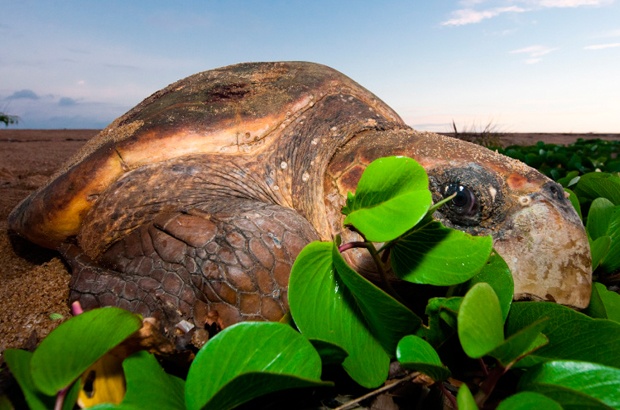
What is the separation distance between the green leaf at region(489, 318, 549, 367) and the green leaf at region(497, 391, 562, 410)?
2.4 inches

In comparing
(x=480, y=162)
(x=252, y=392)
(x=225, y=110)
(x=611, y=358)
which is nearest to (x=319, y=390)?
(x=252, y=392)

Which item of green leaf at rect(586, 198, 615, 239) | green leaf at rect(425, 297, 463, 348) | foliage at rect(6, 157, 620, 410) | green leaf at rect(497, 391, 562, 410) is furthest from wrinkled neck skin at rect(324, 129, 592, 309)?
green leaf at rect(497, 391, 562, 410)

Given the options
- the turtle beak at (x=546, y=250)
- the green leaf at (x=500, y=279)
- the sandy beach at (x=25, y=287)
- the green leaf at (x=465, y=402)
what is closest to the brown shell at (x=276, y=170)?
the turtle beak at (x=546, y=250)

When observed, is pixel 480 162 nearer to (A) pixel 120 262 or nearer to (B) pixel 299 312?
(B) pixel 299 312

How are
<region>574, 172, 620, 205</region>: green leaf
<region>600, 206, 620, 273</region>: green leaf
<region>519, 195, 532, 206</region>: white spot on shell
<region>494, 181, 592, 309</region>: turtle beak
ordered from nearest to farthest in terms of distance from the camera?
<region>494, 181, 592, 309</region>: turtle beak, <region>519, 195, 532, 206</region>: white spot on shell, <region>600, 206, 620, 273</region>: green leaf, <region>574, 172, 620, 205</region>: green leaf

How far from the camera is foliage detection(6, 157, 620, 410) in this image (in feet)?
2.09

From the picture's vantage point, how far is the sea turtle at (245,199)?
129 cm

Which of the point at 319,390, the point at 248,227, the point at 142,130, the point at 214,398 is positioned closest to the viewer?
the point at 214,398

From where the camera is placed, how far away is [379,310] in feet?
2.70

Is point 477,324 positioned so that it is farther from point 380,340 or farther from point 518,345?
point 380,340

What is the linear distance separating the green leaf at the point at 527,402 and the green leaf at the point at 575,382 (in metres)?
0.05

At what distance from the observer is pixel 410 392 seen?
95cm

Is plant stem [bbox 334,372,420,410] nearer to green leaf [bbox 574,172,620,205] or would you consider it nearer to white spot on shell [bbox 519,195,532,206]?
white spot on shell [bbox 519,195,532,206]

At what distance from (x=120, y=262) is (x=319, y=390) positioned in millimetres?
869
